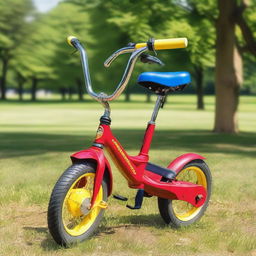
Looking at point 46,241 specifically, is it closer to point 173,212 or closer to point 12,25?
point 173,212

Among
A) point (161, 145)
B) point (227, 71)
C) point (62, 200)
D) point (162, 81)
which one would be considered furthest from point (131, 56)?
point (227, 71)

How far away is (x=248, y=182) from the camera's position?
297 inches

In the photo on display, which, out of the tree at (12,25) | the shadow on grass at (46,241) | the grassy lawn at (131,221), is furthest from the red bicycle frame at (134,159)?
the tree at (12,25)

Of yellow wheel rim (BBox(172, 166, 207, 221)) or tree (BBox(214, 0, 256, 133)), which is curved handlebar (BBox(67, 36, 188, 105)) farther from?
tree (BBox(214, 0, 256, 133))

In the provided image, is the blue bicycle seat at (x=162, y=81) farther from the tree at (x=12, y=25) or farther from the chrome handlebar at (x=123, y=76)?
the tree at (x=12, y=25)

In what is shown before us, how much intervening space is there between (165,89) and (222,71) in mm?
11957

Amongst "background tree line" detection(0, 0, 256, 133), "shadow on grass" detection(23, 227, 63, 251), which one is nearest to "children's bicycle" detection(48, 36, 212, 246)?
"shadow on grass" detection(23, 227, 63, 251)

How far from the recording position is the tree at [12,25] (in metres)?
56.3

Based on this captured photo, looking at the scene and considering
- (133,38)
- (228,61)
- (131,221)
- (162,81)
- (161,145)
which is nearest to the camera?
(162,81)

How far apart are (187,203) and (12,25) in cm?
5517

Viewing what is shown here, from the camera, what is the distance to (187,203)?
5.35 meters

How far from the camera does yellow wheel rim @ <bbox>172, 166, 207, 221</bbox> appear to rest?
17.0 feet

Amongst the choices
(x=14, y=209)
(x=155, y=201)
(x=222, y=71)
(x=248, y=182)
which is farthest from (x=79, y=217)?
(x=222, y=71)

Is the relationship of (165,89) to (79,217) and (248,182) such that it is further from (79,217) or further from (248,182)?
(248,182)
